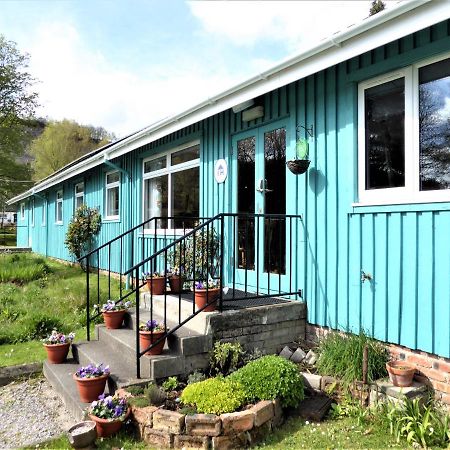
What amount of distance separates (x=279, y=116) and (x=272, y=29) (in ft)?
3.76

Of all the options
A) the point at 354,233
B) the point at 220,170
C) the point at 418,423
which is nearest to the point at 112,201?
the point at 220,170

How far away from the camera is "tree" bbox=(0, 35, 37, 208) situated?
80.7 feet

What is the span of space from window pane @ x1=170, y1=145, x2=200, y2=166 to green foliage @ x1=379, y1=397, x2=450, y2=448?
4699mm

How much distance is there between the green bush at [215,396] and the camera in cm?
306

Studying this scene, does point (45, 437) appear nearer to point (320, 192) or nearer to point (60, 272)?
point (320, 192)

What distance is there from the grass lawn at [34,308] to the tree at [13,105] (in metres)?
18.5

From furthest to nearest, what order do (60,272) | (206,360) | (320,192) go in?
(60,272) → (320,192) → (206,360)

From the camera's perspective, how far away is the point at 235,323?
4051mm

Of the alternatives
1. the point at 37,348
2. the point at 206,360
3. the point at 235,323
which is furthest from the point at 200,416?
the point at 37,348

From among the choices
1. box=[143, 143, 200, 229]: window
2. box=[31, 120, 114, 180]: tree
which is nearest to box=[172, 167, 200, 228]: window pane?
box=[143, 143, 200, 229]: window

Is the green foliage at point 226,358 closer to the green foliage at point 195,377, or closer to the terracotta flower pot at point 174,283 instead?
the green foliage at point 195,377

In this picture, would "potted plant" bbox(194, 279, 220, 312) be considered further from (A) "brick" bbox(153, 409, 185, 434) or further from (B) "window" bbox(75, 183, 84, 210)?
(B) "window" bbox(75, 183, 84, 210)

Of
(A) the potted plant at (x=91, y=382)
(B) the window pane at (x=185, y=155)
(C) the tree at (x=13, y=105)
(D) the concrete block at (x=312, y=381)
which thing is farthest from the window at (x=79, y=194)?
(C) the tree at (x=13, y=105)

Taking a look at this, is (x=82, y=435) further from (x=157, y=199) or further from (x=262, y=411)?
(x=157, y=199)
